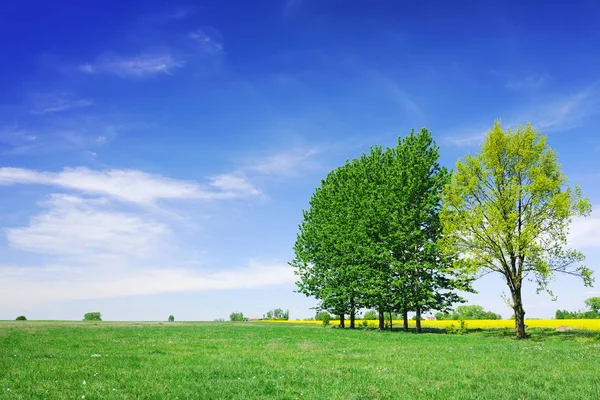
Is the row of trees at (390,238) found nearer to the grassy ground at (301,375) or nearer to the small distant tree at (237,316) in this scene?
the grassy ground at (301,375)

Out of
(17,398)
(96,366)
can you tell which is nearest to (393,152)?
(96,366)

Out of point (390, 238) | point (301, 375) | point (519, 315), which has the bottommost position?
point (301, 375)

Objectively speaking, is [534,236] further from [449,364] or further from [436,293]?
[449,364]

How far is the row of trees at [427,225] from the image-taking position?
40531 millimetres

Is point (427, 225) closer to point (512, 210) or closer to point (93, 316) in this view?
point (512, 210)

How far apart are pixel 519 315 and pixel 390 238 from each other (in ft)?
49.0

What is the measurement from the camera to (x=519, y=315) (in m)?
40.2

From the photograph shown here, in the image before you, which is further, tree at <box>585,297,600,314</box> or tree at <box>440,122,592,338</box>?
tree at <box>585,297,600,314</box>

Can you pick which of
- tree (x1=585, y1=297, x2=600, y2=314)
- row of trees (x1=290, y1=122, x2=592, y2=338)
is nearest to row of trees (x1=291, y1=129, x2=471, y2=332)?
row of trees (x1=290, y1=122, x2=592, y2=338)

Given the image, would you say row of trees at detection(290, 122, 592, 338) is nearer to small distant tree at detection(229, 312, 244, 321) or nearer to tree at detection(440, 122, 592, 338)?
tree at detection(440, 122, 592, 338)

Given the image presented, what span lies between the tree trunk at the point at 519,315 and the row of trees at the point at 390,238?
5.39 m

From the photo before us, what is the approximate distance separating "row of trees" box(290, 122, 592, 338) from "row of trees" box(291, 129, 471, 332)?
13 cm

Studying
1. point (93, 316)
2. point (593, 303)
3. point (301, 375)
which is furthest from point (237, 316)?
point (301, 375)

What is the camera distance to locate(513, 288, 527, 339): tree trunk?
39594 millimetres
